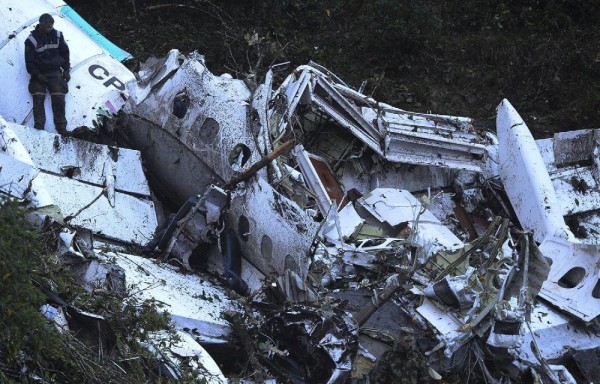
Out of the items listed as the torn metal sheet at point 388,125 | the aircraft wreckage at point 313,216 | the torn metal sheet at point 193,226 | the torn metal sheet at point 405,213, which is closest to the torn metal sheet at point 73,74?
the aircraft wreckage at point 313,216

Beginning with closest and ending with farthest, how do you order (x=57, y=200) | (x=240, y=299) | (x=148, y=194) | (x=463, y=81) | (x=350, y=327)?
1. (x=350, y=327)
2. (x=240, y=299)
3. (x=57, y=200)
4. (x=148, y=194)
5. (x=463, y=81)

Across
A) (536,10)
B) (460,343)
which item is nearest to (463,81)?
(536,10)

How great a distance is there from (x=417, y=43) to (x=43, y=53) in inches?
184

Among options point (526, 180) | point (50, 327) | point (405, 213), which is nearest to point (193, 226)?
point (405, 213)

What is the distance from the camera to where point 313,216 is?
7387mm

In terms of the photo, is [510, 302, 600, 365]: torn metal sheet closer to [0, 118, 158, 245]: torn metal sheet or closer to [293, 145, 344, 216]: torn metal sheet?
[293, 145, 344, 216]: torn metal sheet

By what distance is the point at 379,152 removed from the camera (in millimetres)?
8453

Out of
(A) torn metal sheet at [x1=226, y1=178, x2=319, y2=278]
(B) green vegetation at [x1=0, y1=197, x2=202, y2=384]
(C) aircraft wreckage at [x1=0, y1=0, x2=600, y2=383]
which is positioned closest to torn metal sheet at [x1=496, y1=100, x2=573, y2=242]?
(C) aircraft wreckage at [x1=0, y1=0, x2=600, y2=383]

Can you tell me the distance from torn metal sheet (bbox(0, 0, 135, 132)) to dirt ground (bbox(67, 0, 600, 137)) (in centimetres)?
181

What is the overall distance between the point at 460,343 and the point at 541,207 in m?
1.87

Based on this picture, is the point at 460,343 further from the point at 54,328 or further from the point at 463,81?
the point at 463,81

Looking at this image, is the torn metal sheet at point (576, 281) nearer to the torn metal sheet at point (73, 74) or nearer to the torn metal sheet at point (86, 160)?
the torn metal sheet at point (86, 160)

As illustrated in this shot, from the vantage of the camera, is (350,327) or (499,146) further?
(499,146)

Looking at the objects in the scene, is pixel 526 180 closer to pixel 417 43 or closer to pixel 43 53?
pixel 417 43
